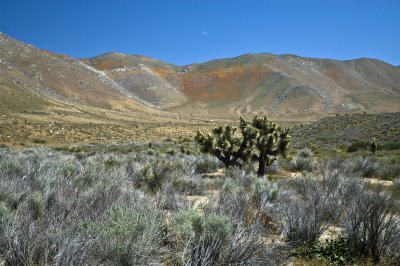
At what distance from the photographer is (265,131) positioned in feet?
57.8

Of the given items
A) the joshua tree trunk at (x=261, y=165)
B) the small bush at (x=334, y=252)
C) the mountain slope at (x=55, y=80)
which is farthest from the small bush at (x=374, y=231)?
the mountain slope at (x=55, y=80)

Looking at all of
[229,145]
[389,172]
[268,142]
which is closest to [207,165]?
[229,145]

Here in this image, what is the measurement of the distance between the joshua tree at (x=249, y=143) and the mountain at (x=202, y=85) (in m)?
50.9

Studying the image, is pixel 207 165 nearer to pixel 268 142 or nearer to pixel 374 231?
pixel 268 142

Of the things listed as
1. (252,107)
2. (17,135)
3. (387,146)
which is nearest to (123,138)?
(17,135)

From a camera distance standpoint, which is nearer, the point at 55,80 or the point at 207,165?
the point at 207,165

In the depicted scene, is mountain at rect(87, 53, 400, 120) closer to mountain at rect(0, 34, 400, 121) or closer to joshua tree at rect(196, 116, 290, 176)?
mountain at rect(0, 34, 400, 121)

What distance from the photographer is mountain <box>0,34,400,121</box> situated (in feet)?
315

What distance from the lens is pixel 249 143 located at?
17250mm

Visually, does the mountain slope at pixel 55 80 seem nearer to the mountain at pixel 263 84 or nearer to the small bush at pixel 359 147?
the mountain at pixel 263 84

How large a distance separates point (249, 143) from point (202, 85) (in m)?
143

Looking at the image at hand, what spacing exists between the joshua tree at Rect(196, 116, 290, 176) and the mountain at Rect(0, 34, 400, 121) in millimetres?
50850

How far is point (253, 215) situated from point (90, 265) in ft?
11.3

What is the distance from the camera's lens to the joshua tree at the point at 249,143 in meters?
16.9
